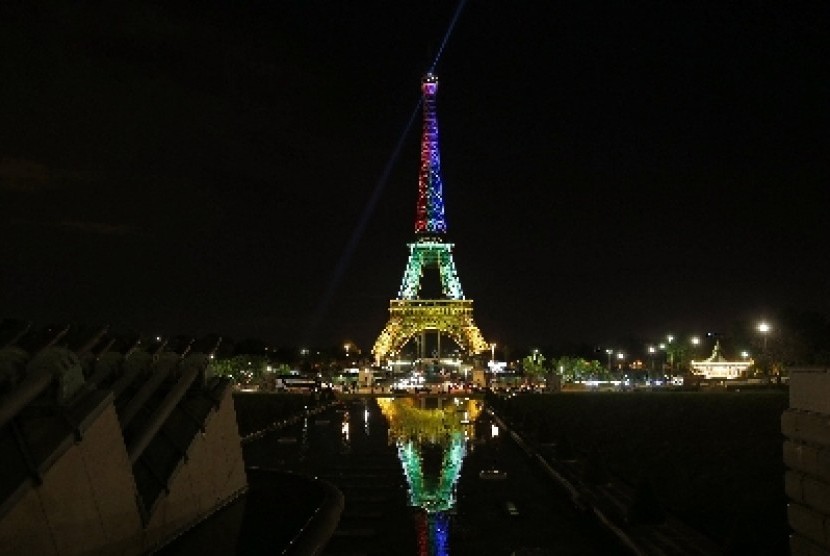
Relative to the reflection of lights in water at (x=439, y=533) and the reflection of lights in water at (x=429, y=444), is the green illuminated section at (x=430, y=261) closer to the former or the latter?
the reflection of lights in water at (x=429, y=444)

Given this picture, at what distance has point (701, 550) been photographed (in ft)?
44.3

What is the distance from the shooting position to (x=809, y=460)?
8383 mm

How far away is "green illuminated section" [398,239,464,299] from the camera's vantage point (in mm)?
123188

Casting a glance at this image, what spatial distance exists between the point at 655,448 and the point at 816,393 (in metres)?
20.8

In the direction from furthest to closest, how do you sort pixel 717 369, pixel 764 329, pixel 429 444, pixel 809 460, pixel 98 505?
pixel 717 369 < pixel 764 329 < pixel 429 444 < pixel 98 505 < pixel 809 460

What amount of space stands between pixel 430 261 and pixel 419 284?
386 cm

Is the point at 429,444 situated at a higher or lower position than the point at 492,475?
lower

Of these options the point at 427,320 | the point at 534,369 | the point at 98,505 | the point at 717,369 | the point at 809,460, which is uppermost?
the point at 427,320

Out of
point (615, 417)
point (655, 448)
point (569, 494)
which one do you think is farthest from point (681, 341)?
point (569, 494)

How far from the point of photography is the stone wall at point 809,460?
8070 millimetres

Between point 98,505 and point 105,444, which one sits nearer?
point 98,505

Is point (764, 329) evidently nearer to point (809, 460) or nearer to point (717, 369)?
point (717, 369)

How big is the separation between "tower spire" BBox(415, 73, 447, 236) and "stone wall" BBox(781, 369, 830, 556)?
381ft

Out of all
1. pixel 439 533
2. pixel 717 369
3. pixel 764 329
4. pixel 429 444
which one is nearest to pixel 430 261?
pixel 717 369
